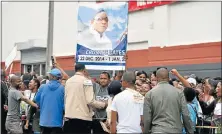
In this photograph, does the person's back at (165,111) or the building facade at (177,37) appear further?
the building facade at (177,37)

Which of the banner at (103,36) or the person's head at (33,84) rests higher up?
the banner at (103,36)

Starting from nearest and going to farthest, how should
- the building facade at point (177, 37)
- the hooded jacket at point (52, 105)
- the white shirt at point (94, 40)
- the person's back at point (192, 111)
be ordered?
the person's back at point (192, 111) → the hooded jacket at point (52, 105) → the white shirt at point (94, 40) → the building facade at point (177, 37)

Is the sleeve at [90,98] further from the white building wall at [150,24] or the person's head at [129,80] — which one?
the white building wall at [150,24]

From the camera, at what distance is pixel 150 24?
17.3m

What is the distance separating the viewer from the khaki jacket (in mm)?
9406

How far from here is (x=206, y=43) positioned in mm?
15023

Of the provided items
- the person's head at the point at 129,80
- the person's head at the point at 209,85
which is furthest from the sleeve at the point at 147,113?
the person's head at the point at 209,85

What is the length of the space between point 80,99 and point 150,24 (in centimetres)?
830

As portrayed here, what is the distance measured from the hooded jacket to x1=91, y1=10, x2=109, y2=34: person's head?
3.71m

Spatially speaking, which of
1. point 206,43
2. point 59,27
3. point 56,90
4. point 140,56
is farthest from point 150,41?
point 56,90

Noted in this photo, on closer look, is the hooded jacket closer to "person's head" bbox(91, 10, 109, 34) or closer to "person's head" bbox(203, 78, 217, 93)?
"person's head" bbox(203, 78, 217, 93)

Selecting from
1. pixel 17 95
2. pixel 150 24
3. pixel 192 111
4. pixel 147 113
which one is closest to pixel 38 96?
pixel 17 95

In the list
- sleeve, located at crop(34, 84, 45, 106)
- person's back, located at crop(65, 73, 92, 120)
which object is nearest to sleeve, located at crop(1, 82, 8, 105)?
sleeve, located at crop(34, 84, 45, 106)

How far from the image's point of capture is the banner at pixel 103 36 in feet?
42.4
